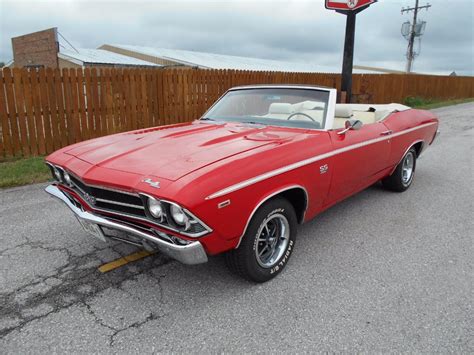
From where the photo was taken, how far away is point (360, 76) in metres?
16.2

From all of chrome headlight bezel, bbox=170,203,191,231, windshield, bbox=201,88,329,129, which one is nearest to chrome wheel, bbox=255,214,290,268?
chrome headlight bezel, bbox=170,203,191,231

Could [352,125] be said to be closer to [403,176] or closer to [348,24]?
[403,176]

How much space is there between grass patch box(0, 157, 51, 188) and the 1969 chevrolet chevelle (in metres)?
2.66

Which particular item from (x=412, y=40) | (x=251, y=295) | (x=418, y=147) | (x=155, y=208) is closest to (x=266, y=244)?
(x=251, y=295)

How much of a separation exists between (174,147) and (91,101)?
17.7 ft

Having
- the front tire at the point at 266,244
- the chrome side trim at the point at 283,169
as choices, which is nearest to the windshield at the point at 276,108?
the chrome side trim at the point at 283,169

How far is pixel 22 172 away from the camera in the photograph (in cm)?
584

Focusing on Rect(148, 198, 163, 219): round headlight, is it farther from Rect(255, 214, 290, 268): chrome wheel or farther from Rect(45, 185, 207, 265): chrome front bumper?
Rect(255, 214, 290, 268): chrome wheel

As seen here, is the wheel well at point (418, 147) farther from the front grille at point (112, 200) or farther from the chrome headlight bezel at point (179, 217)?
the front grille at point (112, 200)

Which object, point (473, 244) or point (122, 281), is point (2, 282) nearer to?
point (122, 281)

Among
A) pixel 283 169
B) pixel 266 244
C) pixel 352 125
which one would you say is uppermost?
pixel 352 125

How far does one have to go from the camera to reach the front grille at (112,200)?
244cm

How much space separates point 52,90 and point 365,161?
599 cm

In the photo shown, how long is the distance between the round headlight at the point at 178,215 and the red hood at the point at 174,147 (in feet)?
0.67
